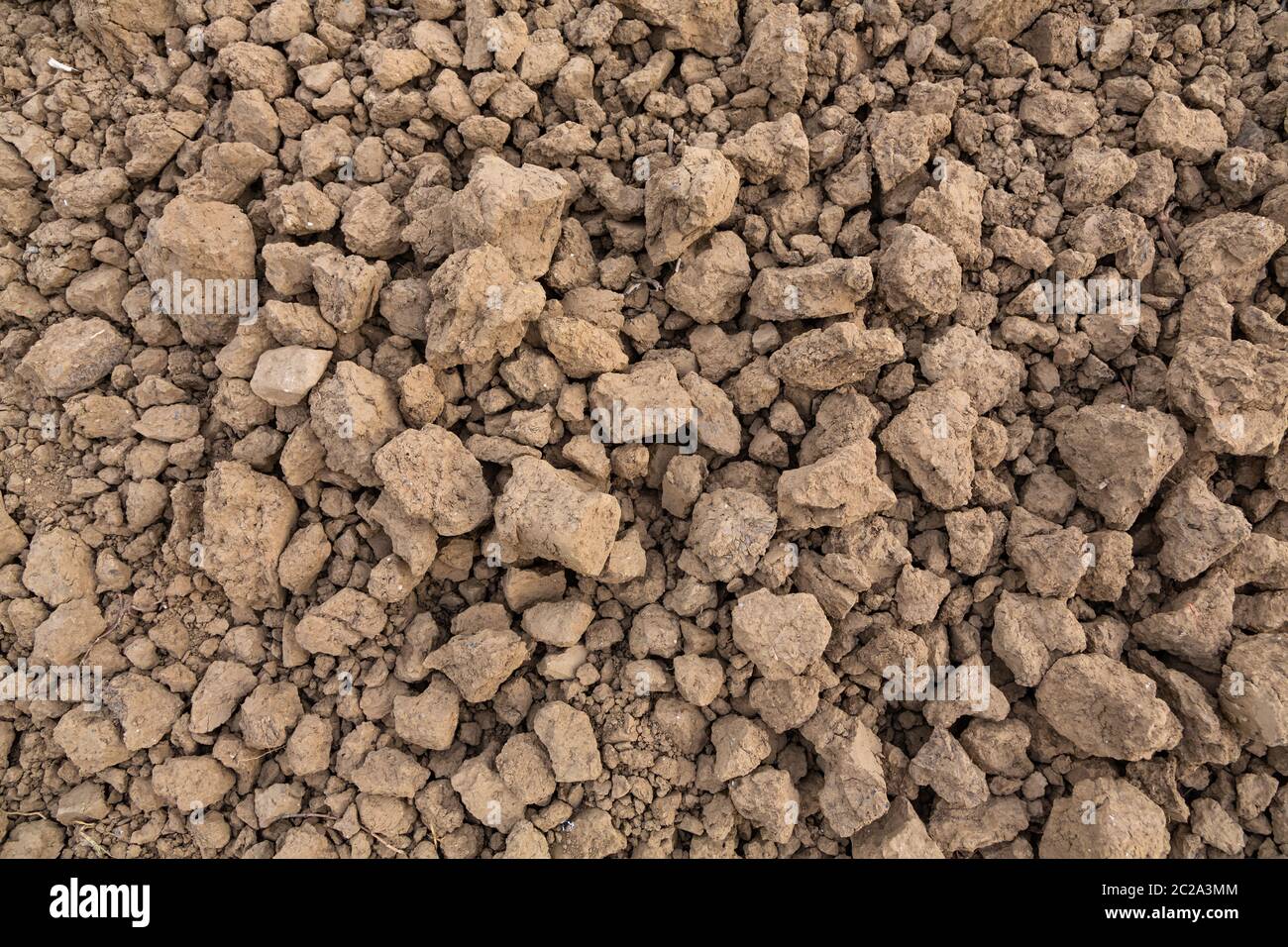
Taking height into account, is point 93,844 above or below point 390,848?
below

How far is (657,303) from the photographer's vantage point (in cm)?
302

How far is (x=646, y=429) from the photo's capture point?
279cm

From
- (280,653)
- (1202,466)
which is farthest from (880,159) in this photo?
(280,653)

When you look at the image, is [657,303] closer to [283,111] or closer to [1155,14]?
[283,111]

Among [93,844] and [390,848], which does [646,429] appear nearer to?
[390,848]

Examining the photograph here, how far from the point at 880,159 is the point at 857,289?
1.97ft

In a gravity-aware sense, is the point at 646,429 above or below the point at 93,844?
above

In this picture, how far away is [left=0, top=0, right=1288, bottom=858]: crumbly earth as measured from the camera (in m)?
2.65

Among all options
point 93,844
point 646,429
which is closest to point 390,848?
point 93,844

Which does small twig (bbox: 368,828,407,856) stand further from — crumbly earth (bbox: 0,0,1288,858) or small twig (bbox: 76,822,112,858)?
small twig (bbox: 76,822,112,858)

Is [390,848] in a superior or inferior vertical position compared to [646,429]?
inferior

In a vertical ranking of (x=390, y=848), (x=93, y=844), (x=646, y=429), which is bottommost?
(x=93, y=844)

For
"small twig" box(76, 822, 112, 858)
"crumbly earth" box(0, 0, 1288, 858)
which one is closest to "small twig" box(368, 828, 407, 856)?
"crumbly earth" box(0, 0, 1288, 858)

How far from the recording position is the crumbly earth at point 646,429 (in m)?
2.65
